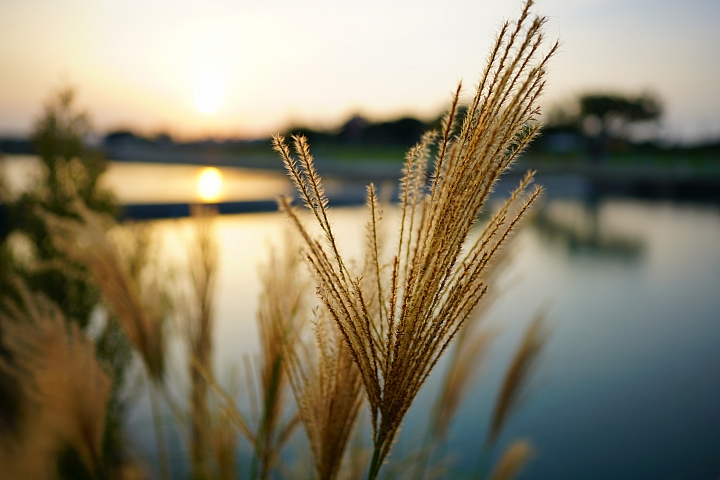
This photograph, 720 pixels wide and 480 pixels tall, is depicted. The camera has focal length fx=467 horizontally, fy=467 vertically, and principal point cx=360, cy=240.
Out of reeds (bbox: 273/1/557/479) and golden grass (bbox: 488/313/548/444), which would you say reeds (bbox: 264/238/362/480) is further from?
golden grass (bbox: 488/313/548/444)

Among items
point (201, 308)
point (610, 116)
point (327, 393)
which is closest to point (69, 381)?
point (201, 308)

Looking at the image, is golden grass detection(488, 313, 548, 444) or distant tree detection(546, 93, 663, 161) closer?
golden grass detection(488, 313, 548, 444)

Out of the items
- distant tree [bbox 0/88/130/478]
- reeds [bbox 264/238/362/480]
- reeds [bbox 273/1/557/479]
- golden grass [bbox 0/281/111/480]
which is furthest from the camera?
distant tree [bbox 0/88/130/478]

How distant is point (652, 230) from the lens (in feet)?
24.9

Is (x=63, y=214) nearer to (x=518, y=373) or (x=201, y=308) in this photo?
(x=201, y=308)

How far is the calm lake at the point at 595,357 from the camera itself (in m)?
2.51

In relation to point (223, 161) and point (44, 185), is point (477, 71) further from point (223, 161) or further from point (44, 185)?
point (223, 161)

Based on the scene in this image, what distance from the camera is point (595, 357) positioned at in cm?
346

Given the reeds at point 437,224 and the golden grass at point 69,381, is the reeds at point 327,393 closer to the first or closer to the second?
the reeds at point 437,224

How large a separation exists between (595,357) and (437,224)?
3.55m

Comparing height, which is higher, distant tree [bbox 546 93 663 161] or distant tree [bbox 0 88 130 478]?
distant tree [bbox 546 93 663 161]

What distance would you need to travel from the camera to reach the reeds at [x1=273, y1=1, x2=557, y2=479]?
0.44 metres

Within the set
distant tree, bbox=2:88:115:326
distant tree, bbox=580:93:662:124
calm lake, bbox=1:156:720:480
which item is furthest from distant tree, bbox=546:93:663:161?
distant tree, bbox=2:88:115:326

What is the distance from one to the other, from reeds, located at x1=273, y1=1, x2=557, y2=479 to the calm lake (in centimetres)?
44
